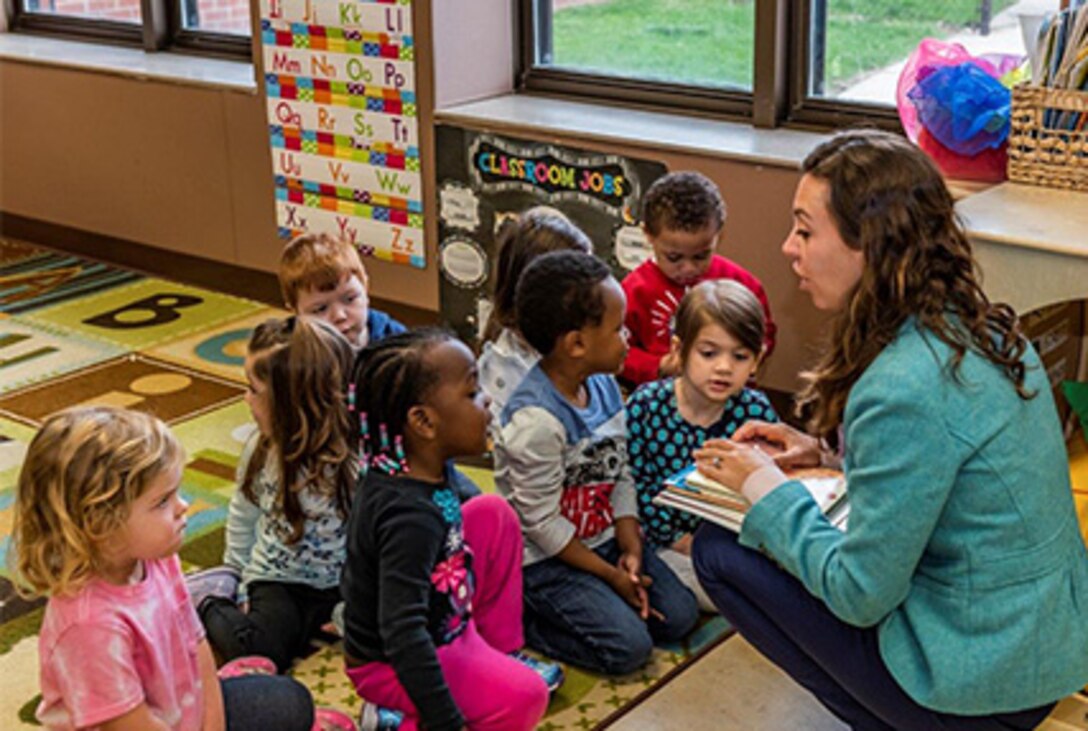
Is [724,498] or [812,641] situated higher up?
[724,498]

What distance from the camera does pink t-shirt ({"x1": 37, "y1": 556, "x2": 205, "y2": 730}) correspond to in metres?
1.72

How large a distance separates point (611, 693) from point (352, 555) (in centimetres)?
56

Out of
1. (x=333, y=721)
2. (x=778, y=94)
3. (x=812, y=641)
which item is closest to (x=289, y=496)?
(x=333, y=721)

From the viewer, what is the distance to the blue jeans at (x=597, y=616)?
2.33m

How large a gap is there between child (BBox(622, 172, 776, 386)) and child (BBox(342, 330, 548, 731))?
711 millimetres

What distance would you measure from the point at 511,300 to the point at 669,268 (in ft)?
1.14

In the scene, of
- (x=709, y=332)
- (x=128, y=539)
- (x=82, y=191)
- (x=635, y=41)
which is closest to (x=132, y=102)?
(x=82, y=191)

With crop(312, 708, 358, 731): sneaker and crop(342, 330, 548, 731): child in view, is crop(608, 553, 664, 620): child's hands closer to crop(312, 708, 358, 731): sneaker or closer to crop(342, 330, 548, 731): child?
crop(342, 330, 548, 731): child

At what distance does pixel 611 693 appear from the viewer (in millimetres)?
2297

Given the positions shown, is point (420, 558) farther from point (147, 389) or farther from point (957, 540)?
point (147, 389)

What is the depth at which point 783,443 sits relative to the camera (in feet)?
7.22

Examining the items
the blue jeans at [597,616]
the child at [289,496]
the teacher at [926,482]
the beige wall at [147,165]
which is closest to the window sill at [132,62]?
the beige wall at [147,165]

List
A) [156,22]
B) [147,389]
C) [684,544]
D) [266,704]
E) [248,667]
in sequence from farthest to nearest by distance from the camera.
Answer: [156,22] → [147,389] → [684,544] → [248,667] → [266,704]

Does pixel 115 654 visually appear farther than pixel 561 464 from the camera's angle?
No
